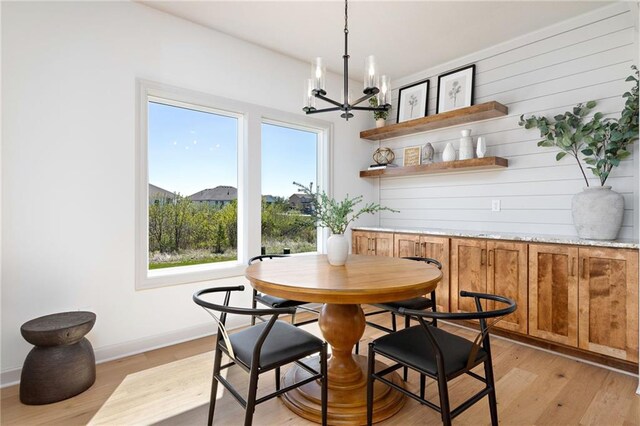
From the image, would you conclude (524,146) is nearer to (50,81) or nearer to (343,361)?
(343,361)

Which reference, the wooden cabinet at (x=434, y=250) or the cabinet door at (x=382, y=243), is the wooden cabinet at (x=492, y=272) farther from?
the cabinet door at (x=382, y=243)

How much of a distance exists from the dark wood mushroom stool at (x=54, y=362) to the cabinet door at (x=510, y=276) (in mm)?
3190

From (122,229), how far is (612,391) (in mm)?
3709

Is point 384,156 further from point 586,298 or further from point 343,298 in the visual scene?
point 343,298

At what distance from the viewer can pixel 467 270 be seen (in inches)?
126

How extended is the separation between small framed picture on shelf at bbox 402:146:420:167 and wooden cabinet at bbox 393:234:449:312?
0.99m

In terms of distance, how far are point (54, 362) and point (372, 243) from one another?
10.2 ft

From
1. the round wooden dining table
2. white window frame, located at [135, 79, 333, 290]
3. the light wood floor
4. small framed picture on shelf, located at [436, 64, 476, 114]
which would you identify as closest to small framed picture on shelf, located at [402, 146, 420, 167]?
small framed picture on shelf, located at [436, 64, 476, 114]

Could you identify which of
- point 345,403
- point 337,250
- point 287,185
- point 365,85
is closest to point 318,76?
point 365,85

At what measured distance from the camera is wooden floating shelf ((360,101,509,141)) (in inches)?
130

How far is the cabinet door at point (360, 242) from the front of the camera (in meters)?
4.18

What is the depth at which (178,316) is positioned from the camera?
118 inches

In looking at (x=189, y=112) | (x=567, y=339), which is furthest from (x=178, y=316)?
(x=567, y=339)

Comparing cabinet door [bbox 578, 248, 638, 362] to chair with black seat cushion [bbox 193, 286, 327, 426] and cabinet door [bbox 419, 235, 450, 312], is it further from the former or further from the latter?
chair with black seat cushion [bbox 193, 286, 327, 426]
